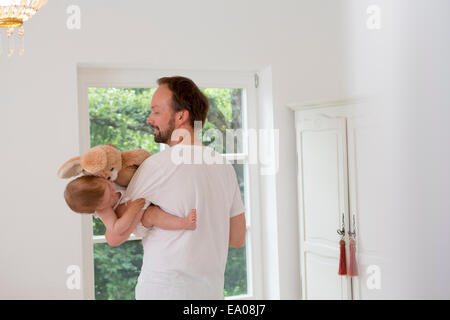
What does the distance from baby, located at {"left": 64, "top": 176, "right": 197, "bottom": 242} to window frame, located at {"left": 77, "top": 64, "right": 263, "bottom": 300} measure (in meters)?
1.22

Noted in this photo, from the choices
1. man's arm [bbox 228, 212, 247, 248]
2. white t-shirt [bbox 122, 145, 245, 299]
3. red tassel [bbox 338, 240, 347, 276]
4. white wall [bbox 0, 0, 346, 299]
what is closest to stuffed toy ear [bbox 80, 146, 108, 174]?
white t-shirt [bbox 122, 145, 245, 299]

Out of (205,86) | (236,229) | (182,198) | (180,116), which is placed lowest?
(236,229)

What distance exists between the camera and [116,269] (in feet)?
7.79

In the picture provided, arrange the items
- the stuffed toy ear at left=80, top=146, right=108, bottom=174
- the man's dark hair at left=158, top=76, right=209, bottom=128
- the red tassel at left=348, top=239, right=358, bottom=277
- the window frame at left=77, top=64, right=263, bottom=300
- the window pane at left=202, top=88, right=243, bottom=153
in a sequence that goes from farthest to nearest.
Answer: the window pane at left=202, top=88, right=243, bottom=153
the window frame at left=77, top=64, right=263, bottom=300
the red tassel at left=348, top=239, right=358, bottom=277
the man's dark hair at left=158, top=76, right=209, bottom=128
the stuffed toy ear at left=80, top=146, right=108, bottom=174

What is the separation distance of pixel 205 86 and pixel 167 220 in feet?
4.97

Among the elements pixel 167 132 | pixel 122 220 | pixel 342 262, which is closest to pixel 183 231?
pixel 122 220

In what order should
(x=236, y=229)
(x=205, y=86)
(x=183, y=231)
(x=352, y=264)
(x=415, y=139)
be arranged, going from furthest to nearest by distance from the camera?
(x=205, y=86), (x=352, y=264), (x=236, y=229), (x=183, y=231), (x=415, y=139)

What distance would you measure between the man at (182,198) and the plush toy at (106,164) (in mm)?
52

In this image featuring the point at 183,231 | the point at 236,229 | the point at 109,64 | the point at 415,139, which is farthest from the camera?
the point at 109,64

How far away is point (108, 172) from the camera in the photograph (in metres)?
1.08

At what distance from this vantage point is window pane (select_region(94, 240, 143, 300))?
2350 mm

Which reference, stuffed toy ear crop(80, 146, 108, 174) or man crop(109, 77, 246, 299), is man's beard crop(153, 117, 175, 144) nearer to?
man crop(109, 77, 246, 299)

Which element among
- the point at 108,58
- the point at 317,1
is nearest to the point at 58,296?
the point at 108,58

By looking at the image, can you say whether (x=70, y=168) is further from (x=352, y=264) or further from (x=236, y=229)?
(x=352, y=264)
